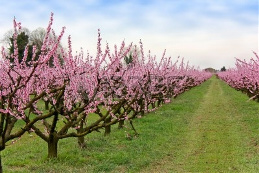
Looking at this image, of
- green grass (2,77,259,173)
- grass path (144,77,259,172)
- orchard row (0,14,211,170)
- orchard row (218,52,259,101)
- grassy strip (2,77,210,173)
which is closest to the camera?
orchard row (0,14,211,170)

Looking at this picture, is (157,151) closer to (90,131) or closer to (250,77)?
(90,131)

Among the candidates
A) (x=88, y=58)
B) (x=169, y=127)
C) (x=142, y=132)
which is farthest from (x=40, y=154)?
(x=169, y=127)

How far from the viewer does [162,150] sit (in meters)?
11.2

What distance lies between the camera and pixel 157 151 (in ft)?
35.9

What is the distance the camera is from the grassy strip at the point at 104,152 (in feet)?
29.7

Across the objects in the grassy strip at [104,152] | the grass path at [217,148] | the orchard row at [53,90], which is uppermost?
the orchard row at [53,90]

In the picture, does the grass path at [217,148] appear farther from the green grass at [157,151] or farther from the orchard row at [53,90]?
the orchard row at [53,90]

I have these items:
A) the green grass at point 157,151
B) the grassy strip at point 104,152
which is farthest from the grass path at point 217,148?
the grassy strip at point 104,152

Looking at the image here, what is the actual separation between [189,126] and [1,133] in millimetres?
10200

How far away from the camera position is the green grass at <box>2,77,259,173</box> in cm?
920

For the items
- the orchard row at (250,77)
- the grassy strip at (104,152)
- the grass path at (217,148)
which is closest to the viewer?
the grassy strip at (104,152)

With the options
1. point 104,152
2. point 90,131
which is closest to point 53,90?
point 90,131

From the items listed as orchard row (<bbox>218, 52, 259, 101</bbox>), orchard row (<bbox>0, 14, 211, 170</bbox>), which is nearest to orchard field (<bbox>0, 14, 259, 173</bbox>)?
orchard row (<bbox>0, 14, 211, 170</bbox>)

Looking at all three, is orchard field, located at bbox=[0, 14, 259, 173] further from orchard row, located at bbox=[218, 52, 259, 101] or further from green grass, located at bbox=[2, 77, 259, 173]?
orchard row, located at bbox=[218, 52, 259, 101]
